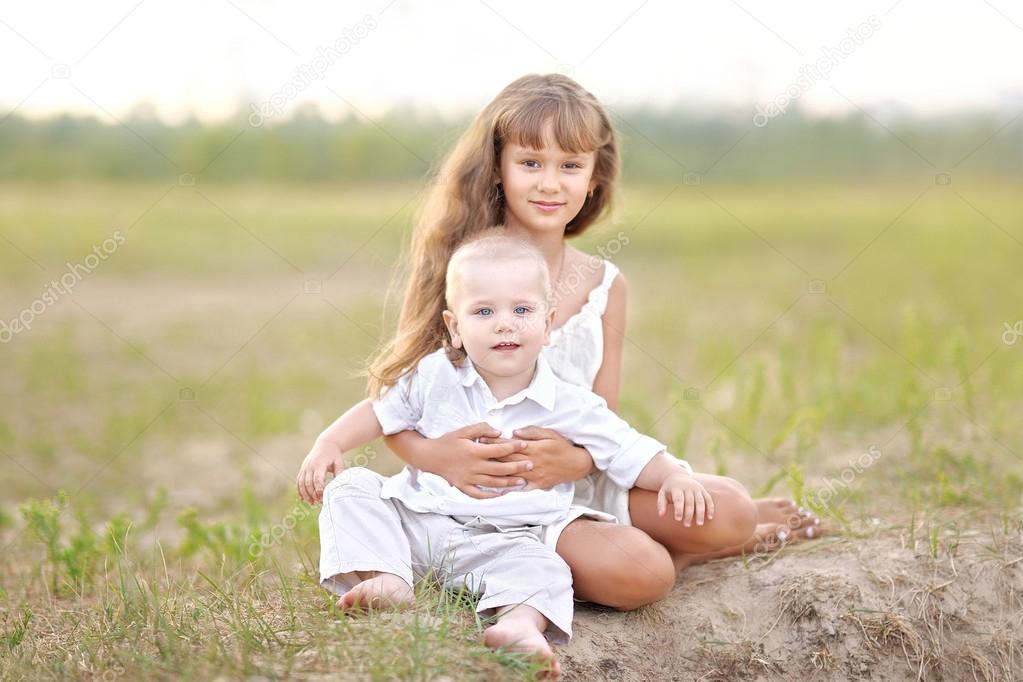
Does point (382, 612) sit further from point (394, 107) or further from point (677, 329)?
point (394, 107)

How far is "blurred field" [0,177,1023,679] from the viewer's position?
2.74 meters

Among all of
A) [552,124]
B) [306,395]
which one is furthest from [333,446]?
[306,395]

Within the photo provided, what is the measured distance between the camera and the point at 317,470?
2.83 meters

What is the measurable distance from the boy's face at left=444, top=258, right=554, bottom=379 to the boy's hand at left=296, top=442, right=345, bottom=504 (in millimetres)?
476

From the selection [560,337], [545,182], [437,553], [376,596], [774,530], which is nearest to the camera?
[376,596]

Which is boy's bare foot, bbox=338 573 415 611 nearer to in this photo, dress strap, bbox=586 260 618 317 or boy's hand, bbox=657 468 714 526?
boy's hand, bbox=657 468 714 526

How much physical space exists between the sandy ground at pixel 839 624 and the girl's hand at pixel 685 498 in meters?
0.34

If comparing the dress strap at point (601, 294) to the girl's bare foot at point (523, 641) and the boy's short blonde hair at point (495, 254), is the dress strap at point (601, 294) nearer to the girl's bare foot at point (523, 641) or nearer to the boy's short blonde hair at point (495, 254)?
the boy's short blonde hair at point (495, 254)

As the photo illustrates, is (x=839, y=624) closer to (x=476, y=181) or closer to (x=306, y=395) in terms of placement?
(x=476, y=181)

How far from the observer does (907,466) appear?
414cm

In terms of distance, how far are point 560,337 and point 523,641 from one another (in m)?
1.07

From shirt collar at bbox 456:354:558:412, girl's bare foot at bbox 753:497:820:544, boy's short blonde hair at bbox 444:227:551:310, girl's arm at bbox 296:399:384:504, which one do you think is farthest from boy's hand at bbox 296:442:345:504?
girl's bare foot at bbox 753:497:820:544

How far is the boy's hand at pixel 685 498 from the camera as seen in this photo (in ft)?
9.04

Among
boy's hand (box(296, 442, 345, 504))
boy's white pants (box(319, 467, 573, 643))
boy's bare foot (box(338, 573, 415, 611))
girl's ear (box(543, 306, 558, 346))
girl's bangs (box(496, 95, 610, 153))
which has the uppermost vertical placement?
girl's bangs (box(496, 95, 610, 153))
